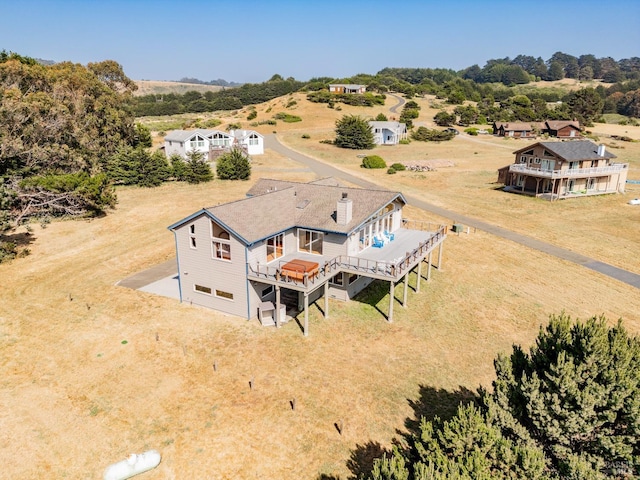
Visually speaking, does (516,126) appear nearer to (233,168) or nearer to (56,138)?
(233,168)

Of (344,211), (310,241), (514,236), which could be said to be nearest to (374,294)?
(310,241)

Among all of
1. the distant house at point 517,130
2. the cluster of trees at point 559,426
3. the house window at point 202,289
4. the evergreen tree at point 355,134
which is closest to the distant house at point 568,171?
the evergreen tree at point 355,134

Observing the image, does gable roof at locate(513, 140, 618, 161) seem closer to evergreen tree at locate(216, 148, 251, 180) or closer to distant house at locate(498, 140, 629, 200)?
distant house at locate(498, 140, 629, 200)

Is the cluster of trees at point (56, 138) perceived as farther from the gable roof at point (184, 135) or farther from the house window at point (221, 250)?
the house window at point (221, 250)

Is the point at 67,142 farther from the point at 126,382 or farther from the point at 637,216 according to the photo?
the point at 637,216

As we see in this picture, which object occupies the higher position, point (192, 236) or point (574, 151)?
point (574, 151)

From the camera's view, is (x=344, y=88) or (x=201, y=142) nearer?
(x=201, y=142)

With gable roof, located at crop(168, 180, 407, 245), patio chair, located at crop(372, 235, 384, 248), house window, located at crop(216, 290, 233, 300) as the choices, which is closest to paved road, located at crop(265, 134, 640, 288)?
gable roof, located at crop(168, 180, 407, 245)

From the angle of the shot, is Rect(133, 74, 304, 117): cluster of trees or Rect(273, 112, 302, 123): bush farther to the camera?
Rect(133, 74, 304, 117): cluster of trees
